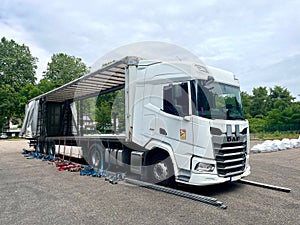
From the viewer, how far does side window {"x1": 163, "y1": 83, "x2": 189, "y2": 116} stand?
5.62 metres

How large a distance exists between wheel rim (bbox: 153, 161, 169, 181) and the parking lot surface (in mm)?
450

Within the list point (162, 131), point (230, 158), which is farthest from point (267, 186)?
point (162, 131)

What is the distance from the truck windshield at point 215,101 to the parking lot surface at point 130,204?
6.05ft

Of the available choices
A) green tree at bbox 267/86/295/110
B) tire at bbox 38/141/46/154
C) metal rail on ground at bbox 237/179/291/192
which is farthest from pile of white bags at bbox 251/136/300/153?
green tree at bbox 267/86/295/110

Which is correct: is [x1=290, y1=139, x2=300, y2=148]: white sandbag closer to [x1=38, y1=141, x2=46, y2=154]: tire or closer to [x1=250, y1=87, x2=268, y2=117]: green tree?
[x1=38, y1=141, x2=46, y2=154]: tire

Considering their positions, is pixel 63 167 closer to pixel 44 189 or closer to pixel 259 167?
pixel 44 189

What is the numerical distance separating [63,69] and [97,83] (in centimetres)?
4364

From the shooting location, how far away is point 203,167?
17.6 feet

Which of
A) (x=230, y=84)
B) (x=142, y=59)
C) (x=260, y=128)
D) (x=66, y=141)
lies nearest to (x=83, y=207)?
(x=142, y=59)

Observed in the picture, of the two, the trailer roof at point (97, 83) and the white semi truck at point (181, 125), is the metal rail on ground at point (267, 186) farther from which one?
the trailer roof at point (97, 83)

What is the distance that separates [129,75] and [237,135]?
3.11 metres

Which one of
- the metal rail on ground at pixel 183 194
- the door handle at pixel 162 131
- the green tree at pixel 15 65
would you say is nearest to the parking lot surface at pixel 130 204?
the metal rail on ground at pixel 183 194

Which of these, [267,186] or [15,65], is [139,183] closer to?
[267,186]

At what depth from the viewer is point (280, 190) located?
6125 mm
